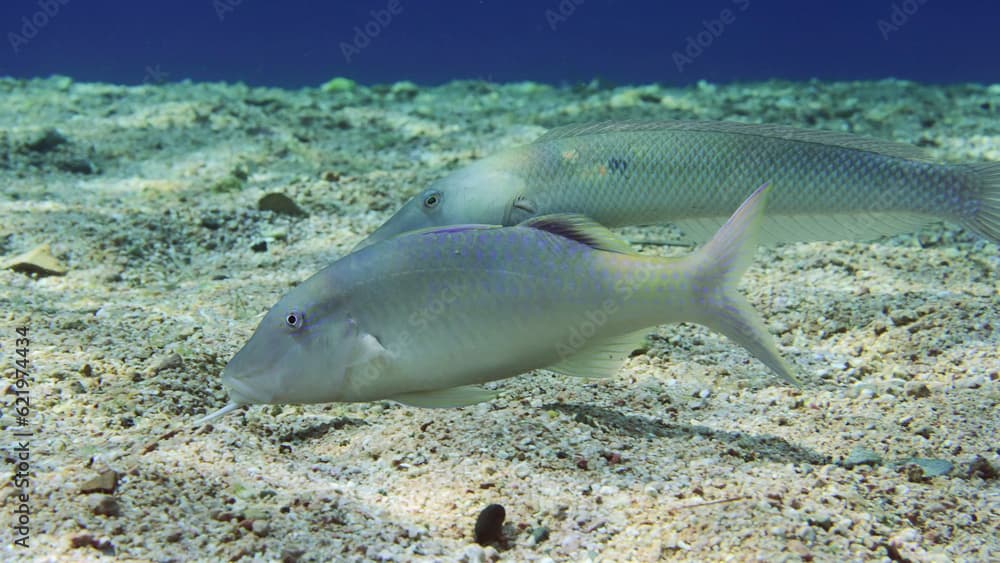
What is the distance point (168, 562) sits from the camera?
1824 mm

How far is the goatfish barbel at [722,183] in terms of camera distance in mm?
3258

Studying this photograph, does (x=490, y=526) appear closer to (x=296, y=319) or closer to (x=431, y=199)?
(x=296, y=319)

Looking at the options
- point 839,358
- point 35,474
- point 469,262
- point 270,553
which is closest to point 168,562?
point 270,553

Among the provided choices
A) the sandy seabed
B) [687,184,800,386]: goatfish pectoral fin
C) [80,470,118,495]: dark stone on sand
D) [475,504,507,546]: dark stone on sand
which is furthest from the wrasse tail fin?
[80,470,118,495]: dark stone on sand

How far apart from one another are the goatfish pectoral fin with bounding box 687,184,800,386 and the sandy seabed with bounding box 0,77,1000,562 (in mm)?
484

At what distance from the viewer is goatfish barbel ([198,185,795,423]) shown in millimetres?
2289

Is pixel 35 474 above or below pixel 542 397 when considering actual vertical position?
below

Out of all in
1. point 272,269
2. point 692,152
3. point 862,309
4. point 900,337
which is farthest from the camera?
point 272,269

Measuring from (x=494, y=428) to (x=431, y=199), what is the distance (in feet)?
3.72

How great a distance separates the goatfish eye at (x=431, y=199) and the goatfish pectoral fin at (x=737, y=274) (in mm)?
1347

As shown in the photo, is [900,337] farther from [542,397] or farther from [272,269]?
[272,269]

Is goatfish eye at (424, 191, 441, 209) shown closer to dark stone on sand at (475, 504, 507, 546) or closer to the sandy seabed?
the sandy seabed

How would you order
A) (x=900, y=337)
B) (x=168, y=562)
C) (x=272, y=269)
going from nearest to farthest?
(x=168, y=562), (x=900, y=337), (x=272, y=269)

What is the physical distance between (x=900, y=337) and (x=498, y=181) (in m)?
2.29
